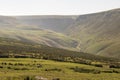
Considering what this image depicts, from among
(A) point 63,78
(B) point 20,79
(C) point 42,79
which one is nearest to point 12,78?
(B) point 20,79

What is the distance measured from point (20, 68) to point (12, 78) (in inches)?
1067

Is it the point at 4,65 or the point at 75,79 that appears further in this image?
the point at 4,65

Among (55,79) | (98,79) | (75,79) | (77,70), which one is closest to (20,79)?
(55,79)

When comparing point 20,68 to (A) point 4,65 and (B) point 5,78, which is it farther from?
(B) point 5,78

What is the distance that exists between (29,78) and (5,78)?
6.72 meters

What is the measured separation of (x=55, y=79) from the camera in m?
88.2

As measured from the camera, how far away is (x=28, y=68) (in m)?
116

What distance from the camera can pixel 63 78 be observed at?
94.3 meters

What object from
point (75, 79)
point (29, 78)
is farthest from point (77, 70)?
point (29, 78)

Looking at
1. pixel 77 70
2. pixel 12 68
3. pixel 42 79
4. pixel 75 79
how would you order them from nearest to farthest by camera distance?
pixel 42 79 < pixel 75 79 < pixel 12 68 < pixel 77 70

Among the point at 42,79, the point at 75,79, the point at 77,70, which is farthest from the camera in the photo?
the point at 77,70

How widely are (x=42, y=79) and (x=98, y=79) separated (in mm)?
21711

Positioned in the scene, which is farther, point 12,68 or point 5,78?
point 12,68

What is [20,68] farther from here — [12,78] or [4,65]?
[12,78]
